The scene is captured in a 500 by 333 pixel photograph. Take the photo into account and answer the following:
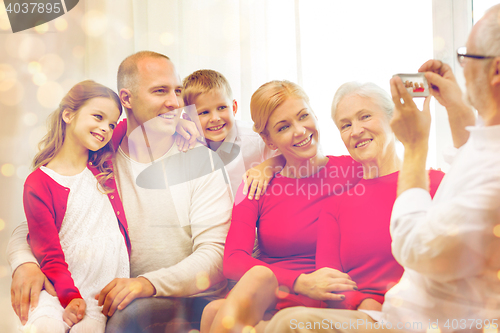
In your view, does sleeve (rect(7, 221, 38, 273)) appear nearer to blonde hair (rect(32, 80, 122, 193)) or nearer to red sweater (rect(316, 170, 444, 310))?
blonde hair (rect(32, 80, 122, 193))

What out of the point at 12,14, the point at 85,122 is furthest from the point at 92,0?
the point at 85,122

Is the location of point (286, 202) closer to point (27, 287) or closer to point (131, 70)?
point (131, 70)

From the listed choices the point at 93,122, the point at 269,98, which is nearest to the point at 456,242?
the point at 269,98

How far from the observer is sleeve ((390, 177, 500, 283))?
0.58 meters

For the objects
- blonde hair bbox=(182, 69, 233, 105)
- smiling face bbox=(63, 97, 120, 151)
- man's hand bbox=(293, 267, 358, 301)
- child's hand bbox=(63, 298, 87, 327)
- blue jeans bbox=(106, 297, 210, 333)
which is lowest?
blue jeans bbox=(106, 297, 210, 333)

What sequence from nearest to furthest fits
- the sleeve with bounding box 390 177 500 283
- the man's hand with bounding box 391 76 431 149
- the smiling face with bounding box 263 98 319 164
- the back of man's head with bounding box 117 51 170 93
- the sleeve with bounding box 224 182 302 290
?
1. the sleeve with bounding box 390 177 500 283
2. the man's hand with bounding box 391 76 431 149
3. the sleeve with bounding box 224 182 302 290
4. the smiling face with bounding box 263 98 319 164
5. the back of man's head with bounding box 117 51 170 93

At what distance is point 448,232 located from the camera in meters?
0.58

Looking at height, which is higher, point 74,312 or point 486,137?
point 486,137

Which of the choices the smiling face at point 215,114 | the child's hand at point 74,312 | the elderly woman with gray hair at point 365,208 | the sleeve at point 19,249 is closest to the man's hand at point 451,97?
the elderly woman with gray hair at point 365,208

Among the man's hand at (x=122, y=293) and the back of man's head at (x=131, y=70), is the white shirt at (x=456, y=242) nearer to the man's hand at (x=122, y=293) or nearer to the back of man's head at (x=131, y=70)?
the man's hand at (x=122, y=293)

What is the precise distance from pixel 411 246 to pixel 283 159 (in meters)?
0.51

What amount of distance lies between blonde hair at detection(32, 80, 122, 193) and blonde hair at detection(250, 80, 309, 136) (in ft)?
1.43

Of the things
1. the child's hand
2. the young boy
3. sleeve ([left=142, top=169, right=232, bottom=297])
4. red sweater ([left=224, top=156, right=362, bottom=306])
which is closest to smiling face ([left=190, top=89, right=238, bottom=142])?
the young boy

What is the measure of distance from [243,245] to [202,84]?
52cm
